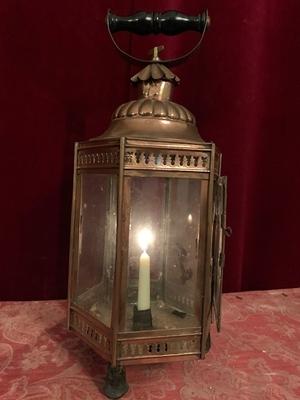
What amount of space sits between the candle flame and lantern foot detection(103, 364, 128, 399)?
208 mm

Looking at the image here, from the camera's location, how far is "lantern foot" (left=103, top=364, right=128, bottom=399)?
1.79 feet

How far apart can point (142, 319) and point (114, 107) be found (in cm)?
56

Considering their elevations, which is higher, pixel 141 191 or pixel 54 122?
Result: pixel 54 122

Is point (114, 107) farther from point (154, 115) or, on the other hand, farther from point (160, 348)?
point (160, 348)

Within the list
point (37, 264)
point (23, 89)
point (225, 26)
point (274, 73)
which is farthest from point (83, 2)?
point (37, 264)

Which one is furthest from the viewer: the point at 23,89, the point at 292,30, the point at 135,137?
the point at 292,30

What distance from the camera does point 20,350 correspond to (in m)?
0.66

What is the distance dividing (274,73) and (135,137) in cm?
67

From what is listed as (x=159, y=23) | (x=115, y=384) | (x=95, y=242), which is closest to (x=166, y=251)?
(x=95, y=242)

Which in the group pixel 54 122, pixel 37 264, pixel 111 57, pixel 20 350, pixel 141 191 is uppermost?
pixel 111 57

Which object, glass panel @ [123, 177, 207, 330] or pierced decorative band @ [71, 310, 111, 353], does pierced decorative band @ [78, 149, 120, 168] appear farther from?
pierced decorative band @ [71, 310, 111, 353]

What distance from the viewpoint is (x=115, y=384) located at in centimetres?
55

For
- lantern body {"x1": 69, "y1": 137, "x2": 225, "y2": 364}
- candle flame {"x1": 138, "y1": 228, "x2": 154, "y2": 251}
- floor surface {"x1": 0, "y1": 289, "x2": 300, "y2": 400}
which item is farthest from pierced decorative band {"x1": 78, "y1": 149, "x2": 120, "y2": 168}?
floor surface {"x1": 0, "y1": 289, "x2": 300, "y2": 400}

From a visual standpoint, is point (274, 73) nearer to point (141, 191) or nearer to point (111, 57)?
point (111, 57)
